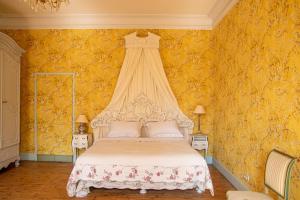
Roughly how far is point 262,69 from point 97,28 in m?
3.94

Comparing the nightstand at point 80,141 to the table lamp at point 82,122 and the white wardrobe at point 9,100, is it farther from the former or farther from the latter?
the white wardrobe at point 9,100

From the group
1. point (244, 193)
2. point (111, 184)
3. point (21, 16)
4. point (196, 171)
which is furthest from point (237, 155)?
point (21, 16)

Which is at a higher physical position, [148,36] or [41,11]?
[41,11]

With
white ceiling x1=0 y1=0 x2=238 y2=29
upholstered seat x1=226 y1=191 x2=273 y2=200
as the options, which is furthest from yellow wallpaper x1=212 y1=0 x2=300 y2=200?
white ceiling x1=0 y1=0 x2=238 y2=29

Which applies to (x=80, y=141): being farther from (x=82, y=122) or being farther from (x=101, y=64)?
(x=101, y=64)

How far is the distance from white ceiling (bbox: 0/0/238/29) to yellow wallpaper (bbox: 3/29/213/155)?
16 cm

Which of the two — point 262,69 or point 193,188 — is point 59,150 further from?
point 262,69

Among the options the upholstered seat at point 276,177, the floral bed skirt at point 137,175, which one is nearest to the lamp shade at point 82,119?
the floral bed skirt at point 137,175

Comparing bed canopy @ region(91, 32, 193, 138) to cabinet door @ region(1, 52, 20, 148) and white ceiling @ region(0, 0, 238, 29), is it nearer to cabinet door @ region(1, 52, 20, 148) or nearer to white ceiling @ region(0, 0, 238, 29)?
white ceiling @ region(0, 0, 238, 29)

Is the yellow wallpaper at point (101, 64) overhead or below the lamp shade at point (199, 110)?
overhead

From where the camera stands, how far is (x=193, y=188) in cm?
408

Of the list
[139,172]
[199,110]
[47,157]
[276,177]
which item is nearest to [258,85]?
[276,177]

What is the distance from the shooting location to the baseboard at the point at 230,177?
386 centimetres

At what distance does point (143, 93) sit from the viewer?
18.6 ft
